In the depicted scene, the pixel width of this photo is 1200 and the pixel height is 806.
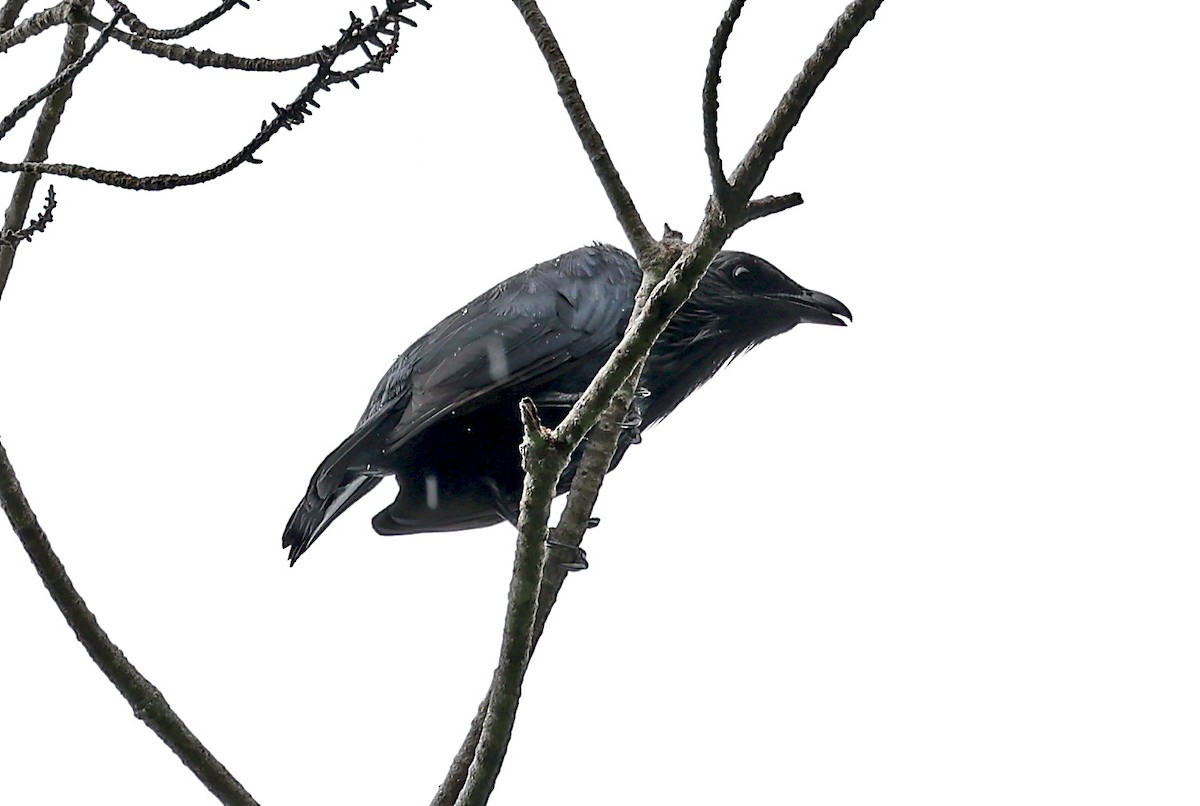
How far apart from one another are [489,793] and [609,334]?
2216mm

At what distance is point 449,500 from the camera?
528 cm

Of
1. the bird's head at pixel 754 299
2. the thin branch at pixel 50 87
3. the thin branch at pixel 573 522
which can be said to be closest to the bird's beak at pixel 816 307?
the bird's head at pixel 754 299

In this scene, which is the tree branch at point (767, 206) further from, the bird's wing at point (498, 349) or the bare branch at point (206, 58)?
the bird's wing at point (498, 349)

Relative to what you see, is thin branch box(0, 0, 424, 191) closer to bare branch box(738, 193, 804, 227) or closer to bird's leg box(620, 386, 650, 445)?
bare branch box(738, 193, 804, 227)

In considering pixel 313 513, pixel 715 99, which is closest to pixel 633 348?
pixel 715 99

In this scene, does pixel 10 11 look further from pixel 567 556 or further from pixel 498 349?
pixel 567 556

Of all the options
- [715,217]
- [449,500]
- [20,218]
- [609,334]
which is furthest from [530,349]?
[715,217]

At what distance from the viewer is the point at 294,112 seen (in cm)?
A: 239

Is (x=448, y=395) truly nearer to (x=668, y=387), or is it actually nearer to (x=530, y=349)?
(x=530, y=349)

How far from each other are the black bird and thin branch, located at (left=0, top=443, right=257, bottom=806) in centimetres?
150

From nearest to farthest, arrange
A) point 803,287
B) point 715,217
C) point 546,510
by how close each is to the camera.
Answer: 1. point 715,217
2. point 546,510
3. point 803,287

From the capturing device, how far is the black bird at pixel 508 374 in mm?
4887

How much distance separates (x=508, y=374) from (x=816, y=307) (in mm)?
1368

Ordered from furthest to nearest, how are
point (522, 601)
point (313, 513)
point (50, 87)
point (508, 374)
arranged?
point (313, 513)
point (508, 374)
point (522, 601)
point (50, 87)
